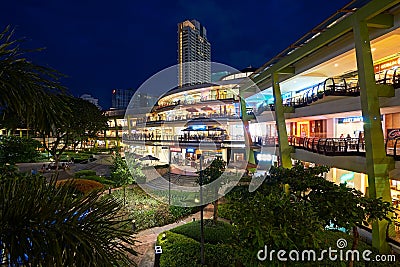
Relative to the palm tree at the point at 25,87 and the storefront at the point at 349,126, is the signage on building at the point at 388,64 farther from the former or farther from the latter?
the palm tree at the point at 25,87

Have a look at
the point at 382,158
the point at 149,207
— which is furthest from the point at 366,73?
the point at 149,207

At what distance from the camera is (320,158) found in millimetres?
13062

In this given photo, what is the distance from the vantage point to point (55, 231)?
1.06m

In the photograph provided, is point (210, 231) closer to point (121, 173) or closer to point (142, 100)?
point (121, 173)

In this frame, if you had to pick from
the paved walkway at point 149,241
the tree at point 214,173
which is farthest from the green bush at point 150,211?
the tree at point 214,173

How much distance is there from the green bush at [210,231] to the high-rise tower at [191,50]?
3104 inches

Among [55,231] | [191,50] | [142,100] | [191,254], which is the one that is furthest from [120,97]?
[55,231]

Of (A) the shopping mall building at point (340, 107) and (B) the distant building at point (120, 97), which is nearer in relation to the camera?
(A) the shopping mall building at point (340, 107)

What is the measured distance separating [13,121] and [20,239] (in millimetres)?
843

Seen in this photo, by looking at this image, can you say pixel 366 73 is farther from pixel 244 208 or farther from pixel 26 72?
pixel 26 72

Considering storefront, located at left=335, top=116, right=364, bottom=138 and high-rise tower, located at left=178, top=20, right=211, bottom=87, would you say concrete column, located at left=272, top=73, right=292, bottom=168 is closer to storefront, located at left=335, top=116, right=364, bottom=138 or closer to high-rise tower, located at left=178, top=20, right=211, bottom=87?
storefront, located at left=335, top=116, right=364, bottom=138

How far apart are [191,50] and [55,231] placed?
11060 centimetres

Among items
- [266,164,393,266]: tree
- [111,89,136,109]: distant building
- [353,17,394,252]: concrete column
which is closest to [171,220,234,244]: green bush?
[266,164,393,266]: tree

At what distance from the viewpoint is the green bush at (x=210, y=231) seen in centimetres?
1055
